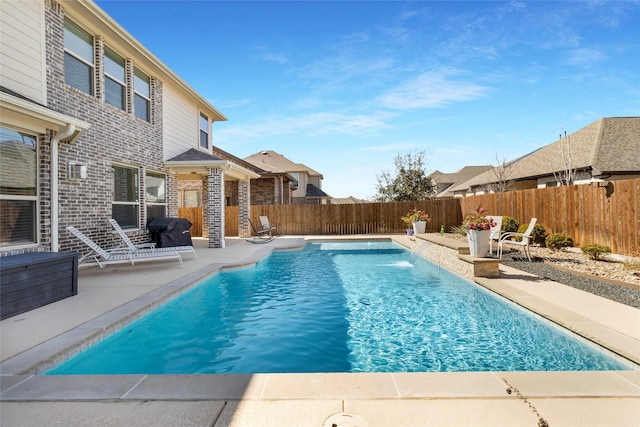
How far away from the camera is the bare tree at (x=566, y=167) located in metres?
17.1

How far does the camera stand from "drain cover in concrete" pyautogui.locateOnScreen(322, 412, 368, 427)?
218 centimetres

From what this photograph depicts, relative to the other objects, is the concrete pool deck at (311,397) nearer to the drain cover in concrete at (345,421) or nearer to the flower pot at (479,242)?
the drain cover in concrete at (345,421)

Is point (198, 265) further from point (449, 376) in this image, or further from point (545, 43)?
point (545, 43)

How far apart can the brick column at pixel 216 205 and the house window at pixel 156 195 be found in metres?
1.45

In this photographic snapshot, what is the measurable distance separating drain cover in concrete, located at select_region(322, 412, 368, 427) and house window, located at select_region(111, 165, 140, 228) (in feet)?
28.9

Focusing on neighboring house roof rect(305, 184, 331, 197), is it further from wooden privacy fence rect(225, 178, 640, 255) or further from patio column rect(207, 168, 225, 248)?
patio column rect(207, 168, 225, 248)

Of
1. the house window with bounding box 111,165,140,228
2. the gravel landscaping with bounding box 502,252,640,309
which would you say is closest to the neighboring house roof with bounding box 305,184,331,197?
the house window with bounding box 111,165,140,228

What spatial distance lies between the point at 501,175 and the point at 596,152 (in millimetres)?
9543

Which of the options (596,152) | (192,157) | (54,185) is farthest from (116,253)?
(596,152)

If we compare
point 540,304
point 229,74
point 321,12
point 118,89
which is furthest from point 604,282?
point 229,74

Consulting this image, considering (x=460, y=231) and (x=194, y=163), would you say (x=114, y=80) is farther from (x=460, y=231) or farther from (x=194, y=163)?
(x=460, y=231)

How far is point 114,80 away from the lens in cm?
919

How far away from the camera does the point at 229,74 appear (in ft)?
43.4

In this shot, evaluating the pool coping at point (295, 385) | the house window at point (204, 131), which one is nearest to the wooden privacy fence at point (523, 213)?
the house window at point (204, 131)
